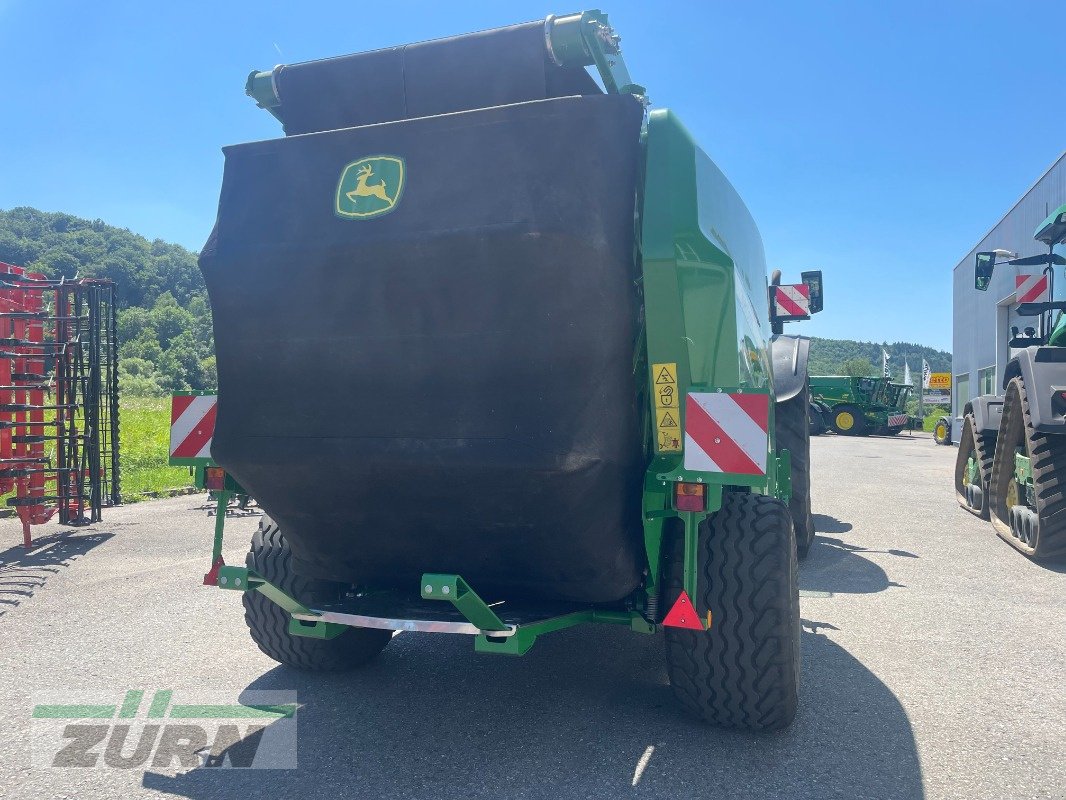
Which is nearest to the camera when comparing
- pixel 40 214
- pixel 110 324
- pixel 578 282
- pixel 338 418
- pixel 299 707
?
pixel 578 282

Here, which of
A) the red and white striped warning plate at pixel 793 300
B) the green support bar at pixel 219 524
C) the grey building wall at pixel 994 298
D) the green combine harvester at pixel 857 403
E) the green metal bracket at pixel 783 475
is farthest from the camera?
the green combine harvester at pixel 857 403

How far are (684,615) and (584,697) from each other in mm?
1046

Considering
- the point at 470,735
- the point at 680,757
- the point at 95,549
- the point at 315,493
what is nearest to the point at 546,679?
the point at 470,735

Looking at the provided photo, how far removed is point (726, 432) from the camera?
119 inches

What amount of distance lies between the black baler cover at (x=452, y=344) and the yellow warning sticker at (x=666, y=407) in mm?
102

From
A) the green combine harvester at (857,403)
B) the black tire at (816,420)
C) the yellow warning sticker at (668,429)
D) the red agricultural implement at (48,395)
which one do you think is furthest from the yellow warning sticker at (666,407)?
the green combine harvester at (857,403)

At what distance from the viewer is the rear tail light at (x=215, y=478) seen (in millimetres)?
3779

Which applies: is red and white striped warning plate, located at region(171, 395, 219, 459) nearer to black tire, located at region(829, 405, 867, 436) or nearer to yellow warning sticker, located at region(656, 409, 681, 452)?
yellow warning sticker, located at region(656, 409, 681, 452)

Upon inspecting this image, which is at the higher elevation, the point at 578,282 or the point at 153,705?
the point at 578,282

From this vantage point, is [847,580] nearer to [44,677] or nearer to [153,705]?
[153,705]

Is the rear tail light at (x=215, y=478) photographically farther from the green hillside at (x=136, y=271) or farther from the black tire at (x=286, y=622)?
the green hillside at (x=136, y=271)

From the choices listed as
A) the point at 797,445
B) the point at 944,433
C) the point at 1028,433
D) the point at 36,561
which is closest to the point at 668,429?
the point at 797,445

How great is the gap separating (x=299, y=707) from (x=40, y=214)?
9345 centimetres

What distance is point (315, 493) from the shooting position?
127 inches
